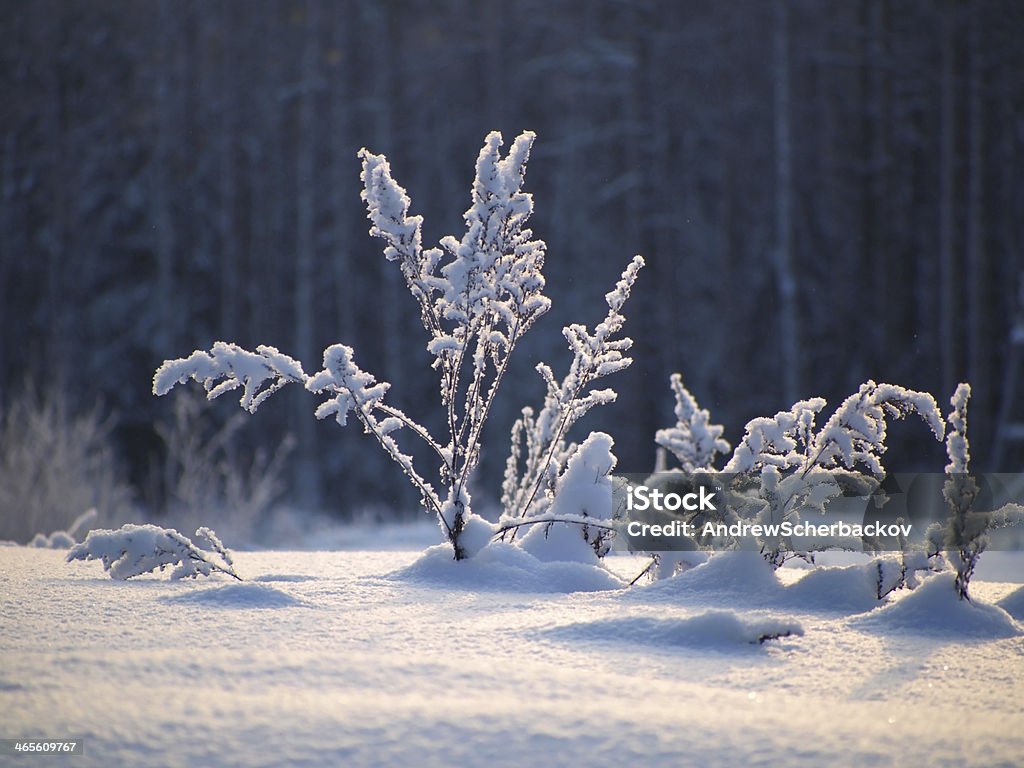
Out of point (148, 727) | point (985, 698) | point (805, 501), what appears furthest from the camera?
point (805, 501)

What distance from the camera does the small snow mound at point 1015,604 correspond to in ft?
7.48

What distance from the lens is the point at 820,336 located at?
44.6 ft

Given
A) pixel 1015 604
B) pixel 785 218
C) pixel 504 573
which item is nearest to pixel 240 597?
pixel 504 573

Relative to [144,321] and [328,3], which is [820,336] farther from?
[144,321]

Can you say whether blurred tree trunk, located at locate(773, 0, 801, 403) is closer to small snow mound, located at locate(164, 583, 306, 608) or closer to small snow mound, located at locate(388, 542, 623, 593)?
small snow mound, located at locate(388, 542, 623, 593)

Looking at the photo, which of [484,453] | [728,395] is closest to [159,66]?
[484,453]

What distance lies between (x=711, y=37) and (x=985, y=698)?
13082mm

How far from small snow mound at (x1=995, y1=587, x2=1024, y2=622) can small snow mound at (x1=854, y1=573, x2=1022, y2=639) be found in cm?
23

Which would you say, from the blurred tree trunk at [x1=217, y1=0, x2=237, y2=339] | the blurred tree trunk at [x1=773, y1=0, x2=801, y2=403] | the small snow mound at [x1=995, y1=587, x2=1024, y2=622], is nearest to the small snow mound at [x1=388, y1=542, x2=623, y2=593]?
the small snow mound at [x1=995, y1=587, x2=1024, y2=622]

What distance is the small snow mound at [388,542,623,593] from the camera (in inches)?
94.8

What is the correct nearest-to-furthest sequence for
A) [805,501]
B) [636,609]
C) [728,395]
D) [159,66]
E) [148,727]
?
[148,727] → [636,609] → [805,501] → [728,395] → [159,66]

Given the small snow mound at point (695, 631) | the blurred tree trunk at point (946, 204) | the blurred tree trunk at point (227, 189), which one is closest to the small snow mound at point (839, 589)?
the small snow mound at point (695, 631)

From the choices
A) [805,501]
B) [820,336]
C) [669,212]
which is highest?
[669,212]

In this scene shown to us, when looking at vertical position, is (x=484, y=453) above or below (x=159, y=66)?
below
